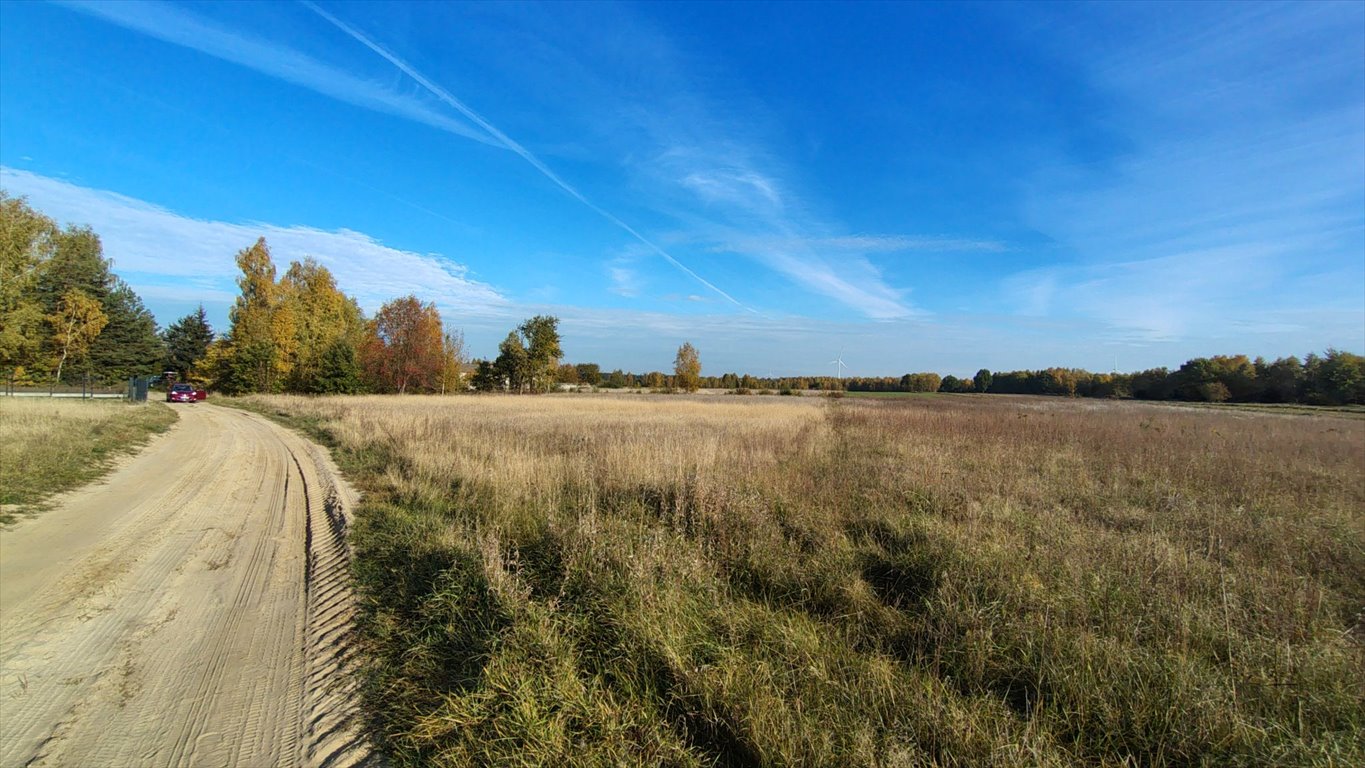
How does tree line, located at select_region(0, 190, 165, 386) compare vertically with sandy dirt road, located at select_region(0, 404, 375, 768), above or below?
above

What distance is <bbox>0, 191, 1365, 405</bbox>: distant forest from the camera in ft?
132


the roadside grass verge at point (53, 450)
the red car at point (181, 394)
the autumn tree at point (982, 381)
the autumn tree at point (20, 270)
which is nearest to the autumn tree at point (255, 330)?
the red car at point (181, 394)

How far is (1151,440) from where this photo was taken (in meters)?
15.6

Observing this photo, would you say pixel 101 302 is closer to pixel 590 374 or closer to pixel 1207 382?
pixel 590 374

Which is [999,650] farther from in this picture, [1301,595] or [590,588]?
[1301,595]

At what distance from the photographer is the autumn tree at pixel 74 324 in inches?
1695

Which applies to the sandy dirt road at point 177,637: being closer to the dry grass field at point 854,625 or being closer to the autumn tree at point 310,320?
the dry grass field at point 854,625

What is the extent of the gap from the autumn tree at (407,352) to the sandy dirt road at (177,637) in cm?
5249

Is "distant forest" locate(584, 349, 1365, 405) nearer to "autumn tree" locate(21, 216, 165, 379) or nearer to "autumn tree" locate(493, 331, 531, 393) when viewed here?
"autumn tree" locate(493, 331, 531, 393)

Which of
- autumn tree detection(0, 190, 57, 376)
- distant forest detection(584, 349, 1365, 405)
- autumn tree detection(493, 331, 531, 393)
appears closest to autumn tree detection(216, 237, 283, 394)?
autumn tree detection(0, 190, 57, 376)

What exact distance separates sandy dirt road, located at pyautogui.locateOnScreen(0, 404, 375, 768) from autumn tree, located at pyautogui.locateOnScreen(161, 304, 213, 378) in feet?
247

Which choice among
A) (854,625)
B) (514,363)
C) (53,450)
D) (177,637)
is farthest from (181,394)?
(854,625)

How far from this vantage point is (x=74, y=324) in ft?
144

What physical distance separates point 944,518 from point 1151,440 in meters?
14.1
